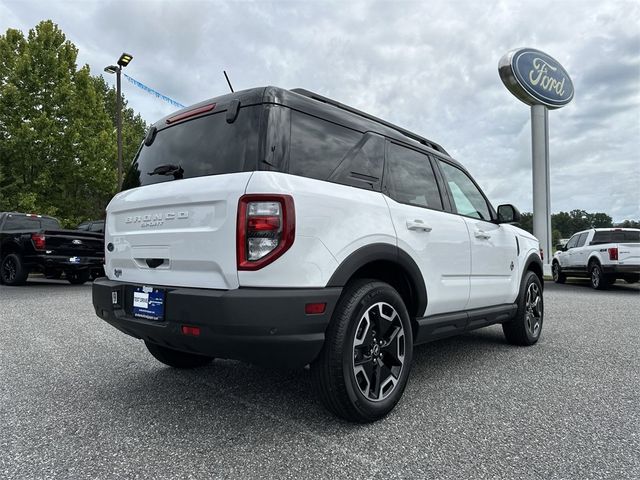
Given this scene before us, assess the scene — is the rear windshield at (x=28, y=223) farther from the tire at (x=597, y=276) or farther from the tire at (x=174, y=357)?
the tire at (x=597, y=276)

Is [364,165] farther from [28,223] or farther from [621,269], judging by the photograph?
[28,223]

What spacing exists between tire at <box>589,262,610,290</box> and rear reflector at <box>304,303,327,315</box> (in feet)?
41.0

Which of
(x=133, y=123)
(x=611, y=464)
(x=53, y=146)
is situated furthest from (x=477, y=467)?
(x=133, y=123)

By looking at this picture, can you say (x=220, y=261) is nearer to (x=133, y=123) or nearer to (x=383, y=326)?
(x=383, y=326)

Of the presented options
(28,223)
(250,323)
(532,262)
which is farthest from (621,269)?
(28,223)

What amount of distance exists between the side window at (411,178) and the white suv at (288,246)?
15mm

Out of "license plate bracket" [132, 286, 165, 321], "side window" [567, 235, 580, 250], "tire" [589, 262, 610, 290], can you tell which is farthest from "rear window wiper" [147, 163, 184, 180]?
"side window" [567, 235, 580, 250]

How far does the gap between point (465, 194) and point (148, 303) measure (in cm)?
288

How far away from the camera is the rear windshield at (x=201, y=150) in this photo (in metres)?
2.51

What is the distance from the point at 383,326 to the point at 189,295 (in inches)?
46.6

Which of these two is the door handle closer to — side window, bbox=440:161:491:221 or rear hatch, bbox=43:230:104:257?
side window, bbox=440:161:491:221

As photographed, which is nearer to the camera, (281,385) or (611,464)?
(611,464)

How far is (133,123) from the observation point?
3656 cm

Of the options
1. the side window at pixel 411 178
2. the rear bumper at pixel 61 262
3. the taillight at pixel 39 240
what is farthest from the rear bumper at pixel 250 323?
the taillight at pixel 39 240
